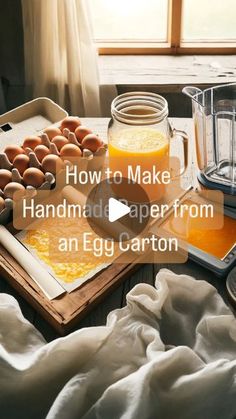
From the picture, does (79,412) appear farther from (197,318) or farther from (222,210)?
(222,210)

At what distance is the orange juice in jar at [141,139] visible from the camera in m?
0.96

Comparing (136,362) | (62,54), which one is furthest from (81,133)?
(62,54)

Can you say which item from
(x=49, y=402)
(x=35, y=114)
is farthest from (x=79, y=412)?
(x=35, y=114)

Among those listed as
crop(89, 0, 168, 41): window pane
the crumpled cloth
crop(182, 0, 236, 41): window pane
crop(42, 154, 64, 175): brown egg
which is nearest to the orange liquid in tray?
crop(42, 154, 64, 175): brown egg

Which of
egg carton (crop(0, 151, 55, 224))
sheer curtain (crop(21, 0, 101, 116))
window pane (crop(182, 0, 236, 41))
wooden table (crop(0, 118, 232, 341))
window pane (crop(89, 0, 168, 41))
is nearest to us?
wooden table (crop(0, 118, 232, 341))

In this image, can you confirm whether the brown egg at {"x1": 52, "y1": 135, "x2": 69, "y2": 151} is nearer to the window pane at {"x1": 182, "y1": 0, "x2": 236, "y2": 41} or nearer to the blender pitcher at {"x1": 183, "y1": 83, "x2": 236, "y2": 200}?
the blender pitcher at {"x1": 183, "y1": 83, "x2": 236, "y2": 200}

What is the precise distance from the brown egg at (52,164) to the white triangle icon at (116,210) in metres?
0.12

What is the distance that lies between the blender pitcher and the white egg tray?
20 centimetres

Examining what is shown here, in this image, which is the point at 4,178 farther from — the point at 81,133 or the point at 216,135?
the point at 216,135

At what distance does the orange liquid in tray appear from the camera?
97cm

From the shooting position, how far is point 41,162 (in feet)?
3.43

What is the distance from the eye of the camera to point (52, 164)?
102 cm

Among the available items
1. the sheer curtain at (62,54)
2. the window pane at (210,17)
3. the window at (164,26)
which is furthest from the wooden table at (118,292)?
the window pane at (210,17)

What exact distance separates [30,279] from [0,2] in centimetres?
117
